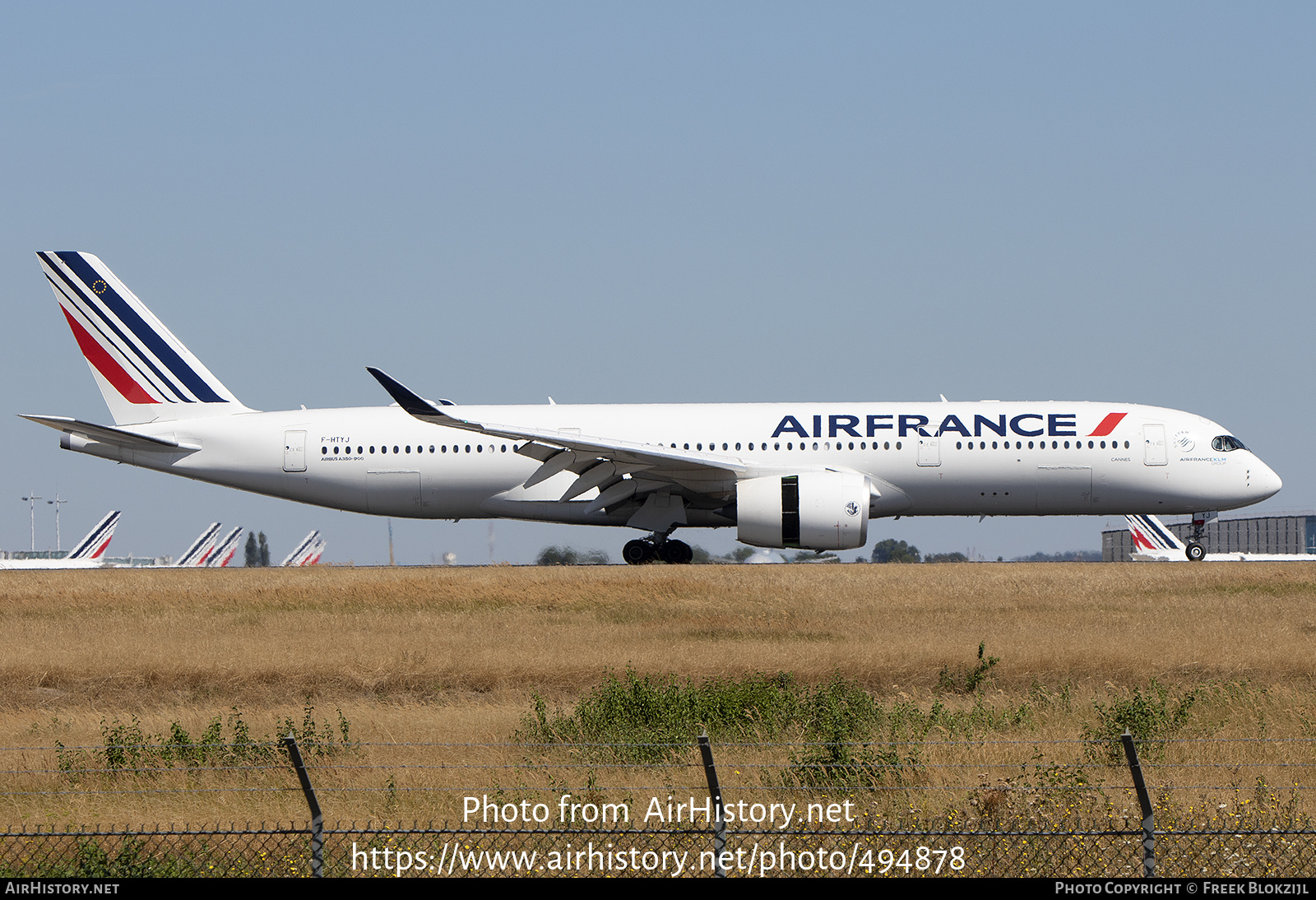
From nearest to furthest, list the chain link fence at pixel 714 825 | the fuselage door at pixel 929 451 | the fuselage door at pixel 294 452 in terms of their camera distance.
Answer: the chain link fence at pixel 714 825, the fuselage door at pixel 929 451, the fuselage door at pixel 294 452

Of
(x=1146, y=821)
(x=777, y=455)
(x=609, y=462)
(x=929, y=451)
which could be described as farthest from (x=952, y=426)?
(x=1146, y=821)

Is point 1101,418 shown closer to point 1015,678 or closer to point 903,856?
point 1015,678

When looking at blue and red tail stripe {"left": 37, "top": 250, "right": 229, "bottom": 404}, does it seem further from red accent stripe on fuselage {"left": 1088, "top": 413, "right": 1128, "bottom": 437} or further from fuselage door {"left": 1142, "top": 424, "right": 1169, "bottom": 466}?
fuselage door {"left": 1142, "top": 424, "right": 1169, "bottom": 466}

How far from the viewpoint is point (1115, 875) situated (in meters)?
9.20

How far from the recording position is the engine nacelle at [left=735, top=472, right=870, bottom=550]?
27906 millimetres

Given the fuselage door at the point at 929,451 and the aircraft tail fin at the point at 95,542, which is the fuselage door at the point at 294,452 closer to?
the fuselage door at the point at 929,451

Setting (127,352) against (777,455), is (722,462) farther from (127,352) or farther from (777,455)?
(127,352)

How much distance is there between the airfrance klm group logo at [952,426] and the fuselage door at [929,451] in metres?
0.13

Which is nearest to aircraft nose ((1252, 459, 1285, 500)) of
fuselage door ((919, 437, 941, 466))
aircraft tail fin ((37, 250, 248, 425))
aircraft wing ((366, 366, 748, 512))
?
fuselage door ((919, 437, 941, 466))

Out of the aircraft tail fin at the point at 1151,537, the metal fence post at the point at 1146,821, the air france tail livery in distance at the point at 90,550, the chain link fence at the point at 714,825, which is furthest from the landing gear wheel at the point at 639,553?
the air france tail livery in distance at the point at 90,550

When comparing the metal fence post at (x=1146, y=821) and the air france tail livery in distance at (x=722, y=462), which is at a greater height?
the air france tail livery in distance at (x=722, y=462)

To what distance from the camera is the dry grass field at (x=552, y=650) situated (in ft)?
43.9
